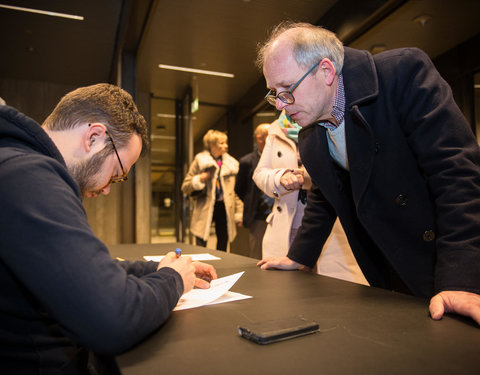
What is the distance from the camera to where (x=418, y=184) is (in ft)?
3.80

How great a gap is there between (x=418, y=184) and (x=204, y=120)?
757cm

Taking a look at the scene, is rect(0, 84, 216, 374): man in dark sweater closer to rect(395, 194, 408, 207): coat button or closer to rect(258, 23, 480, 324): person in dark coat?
rect(258, 23, 480, 324): person in dark coat

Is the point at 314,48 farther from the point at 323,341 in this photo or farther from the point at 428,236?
the point at 323,341

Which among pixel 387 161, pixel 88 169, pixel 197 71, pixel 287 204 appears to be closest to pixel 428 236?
pixel 387 161

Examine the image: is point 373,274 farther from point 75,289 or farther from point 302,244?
point 75,289

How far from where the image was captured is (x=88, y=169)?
0.94 metres

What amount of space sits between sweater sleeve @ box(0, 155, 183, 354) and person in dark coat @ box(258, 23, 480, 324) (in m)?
0.60

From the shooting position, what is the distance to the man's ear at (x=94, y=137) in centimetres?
92

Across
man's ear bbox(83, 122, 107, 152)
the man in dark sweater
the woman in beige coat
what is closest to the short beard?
man's ear bbox(83, 122, 107, 152)

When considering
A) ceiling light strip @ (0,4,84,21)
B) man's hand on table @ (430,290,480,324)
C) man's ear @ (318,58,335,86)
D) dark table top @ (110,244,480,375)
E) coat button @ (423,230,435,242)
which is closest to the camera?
dark table top @ (110,244,480,375)

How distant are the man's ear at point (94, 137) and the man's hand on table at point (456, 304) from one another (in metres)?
0.84

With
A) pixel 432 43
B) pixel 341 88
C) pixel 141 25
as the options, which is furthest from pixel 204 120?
pixel 341 88

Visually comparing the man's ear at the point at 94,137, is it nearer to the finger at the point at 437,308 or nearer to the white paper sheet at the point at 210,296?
the white paper sheet at the point at 210,296

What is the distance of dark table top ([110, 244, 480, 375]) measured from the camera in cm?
54
